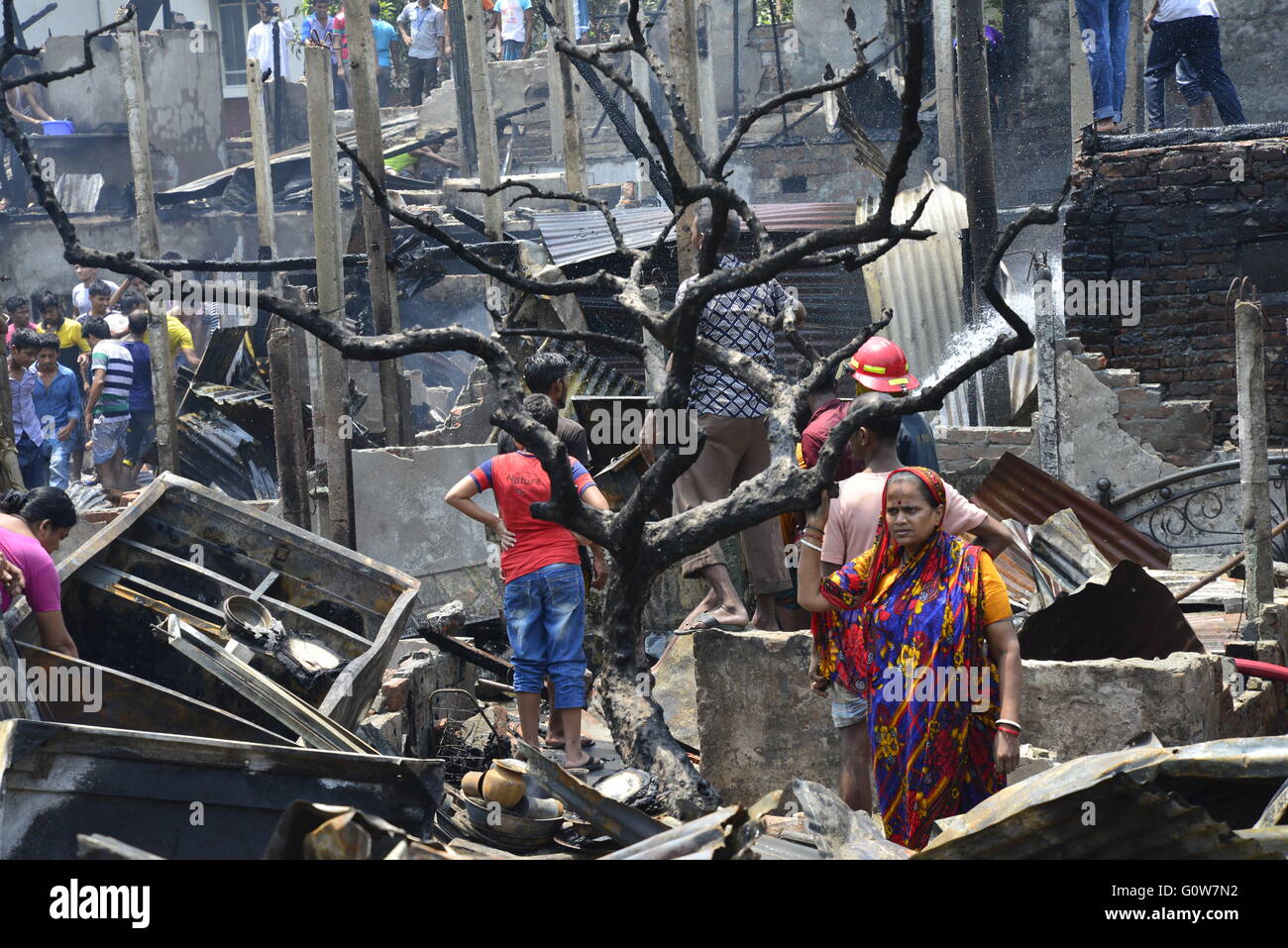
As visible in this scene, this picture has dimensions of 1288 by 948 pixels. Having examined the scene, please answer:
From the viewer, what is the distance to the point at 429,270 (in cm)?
1316

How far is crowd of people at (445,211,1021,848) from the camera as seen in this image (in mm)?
4293

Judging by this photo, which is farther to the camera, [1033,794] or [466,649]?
[466,649]

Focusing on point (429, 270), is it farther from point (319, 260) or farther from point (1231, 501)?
point (1231, 501)

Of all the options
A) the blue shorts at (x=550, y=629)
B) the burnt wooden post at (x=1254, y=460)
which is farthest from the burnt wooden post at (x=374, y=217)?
the burnt wooden post at (x=1254, y=460)

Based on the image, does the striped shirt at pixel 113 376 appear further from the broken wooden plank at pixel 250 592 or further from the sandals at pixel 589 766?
the sandals at pixel 589 766

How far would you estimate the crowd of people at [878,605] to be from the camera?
4.29 meters

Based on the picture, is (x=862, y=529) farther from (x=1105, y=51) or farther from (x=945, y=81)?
(x=945, y=81)

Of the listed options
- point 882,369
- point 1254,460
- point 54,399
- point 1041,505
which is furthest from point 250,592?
point 54,399

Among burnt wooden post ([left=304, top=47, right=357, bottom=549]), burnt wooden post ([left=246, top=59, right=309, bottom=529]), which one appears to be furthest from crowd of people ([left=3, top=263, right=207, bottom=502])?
burnt wooden post ([left=304, top=47, right=357, bottom=549])

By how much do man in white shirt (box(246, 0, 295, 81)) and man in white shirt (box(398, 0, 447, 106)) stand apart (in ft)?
6.15

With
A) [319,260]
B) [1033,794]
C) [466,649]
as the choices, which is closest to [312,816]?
[1033,794]
